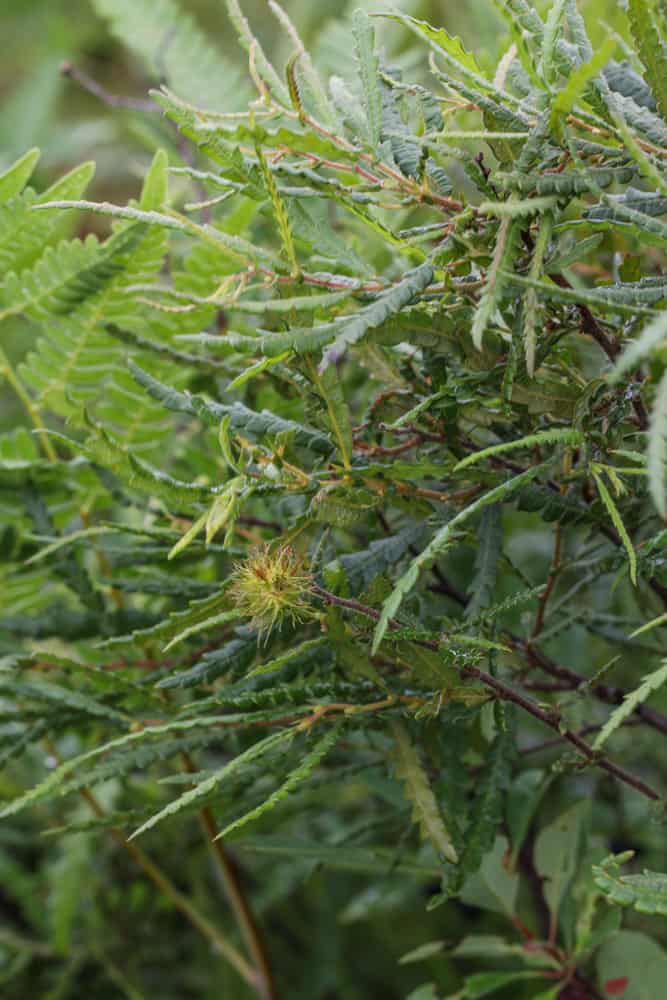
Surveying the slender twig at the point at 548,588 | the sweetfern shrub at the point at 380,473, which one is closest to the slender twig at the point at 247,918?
the sweetfern shrub at the point at 380,473

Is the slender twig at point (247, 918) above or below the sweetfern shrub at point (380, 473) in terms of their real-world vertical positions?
below

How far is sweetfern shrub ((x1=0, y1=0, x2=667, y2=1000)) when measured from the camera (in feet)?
1.22

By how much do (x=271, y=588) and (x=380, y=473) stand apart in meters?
0.07

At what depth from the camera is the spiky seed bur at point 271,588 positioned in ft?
1.26

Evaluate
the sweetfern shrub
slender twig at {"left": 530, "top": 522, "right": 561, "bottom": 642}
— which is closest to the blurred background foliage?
the sweetfern shrub

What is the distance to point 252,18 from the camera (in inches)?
72.9

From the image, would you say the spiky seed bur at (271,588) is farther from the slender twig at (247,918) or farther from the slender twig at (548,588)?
the slender twig at (247,918)

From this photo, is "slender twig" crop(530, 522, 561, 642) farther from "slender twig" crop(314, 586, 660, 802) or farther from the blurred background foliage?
the blurred background foliage

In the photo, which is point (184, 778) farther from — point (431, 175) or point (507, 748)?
point (431, 175)

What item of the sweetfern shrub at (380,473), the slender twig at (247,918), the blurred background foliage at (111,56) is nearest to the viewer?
the sweetfern shrub at (380,473)

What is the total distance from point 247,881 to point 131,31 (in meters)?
0.76

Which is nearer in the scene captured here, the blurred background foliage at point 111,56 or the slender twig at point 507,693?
the slender twig at point 507,693

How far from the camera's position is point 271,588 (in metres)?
0.38

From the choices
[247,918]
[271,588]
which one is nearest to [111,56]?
[247,918]
